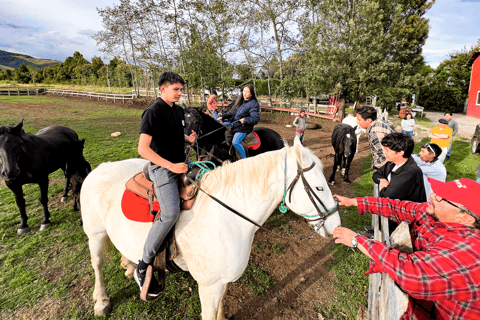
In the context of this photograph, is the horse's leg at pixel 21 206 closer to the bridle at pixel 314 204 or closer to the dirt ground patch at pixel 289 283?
the dirt ground patch at pixel 289 283

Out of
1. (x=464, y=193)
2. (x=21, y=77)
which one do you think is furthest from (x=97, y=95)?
(x=21, y=77)

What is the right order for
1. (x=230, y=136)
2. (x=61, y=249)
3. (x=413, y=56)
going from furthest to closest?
(x=413, y=56)
(x=230, y=136)
(x=61, y=249)

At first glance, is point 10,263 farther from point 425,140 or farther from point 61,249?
point 425,140

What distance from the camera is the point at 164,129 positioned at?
2092 millimetres

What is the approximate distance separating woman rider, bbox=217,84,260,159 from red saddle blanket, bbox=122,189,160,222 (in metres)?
3.54

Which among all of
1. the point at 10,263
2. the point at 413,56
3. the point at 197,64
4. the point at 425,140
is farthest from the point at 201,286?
the point at 413,56

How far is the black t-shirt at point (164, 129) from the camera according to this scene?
77.4 inches

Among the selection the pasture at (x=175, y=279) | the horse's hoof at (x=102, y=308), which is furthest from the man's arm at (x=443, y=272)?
the horse's hoof at (x=102, y=308)

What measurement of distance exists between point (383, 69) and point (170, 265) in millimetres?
16871

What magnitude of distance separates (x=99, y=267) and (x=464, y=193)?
415 centimetres

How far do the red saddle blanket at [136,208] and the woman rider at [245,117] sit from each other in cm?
354

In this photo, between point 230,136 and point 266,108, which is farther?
point 266,108

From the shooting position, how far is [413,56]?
2059 cm

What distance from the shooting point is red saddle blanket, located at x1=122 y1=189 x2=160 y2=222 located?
2299 mm
